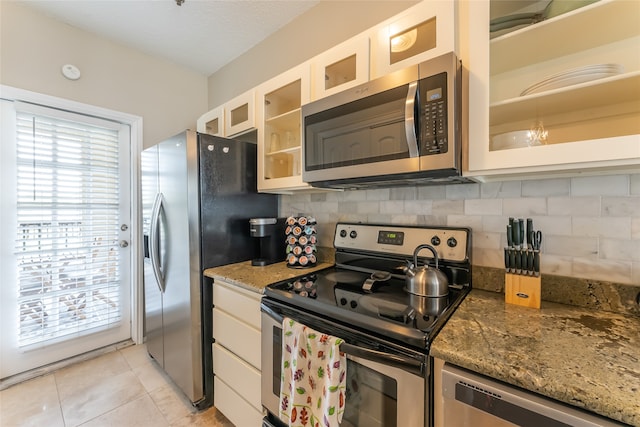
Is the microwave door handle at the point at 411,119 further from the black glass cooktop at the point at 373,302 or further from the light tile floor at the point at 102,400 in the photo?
the light tile floor at the point at 102,400

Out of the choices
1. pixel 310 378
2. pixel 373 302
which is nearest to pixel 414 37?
pixel 373 302

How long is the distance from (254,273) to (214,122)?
148 centimetres

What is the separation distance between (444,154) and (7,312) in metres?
3.07

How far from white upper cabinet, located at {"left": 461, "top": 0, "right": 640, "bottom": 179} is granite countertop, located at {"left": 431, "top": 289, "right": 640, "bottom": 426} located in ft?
1.67

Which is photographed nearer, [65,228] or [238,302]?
[238,302]

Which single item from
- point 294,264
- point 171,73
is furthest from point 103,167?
point 294,264

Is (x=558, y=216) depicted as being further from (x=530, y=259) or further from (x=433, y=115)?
(x=433, y=115)

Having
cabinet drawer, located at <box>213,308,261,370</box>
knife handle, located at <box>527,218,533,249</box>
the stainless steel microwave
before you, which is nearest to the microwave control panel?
the stainless steel microwave

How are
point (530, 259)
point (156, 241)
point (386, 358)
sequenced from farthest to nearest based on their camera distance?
point (156, 241) → point (530, 259) → point (386, 358)

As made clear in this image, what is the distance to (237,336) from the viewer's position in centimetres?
143

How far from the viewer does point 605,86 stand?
0.84 metres

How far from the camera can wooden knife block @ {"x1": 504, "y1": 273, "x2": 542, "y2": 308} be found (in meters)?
1.00

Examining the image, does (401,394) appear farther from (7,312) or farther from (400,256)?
(7,312)

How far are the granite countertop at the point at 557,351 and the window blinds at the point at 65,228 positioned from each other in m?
2.77
